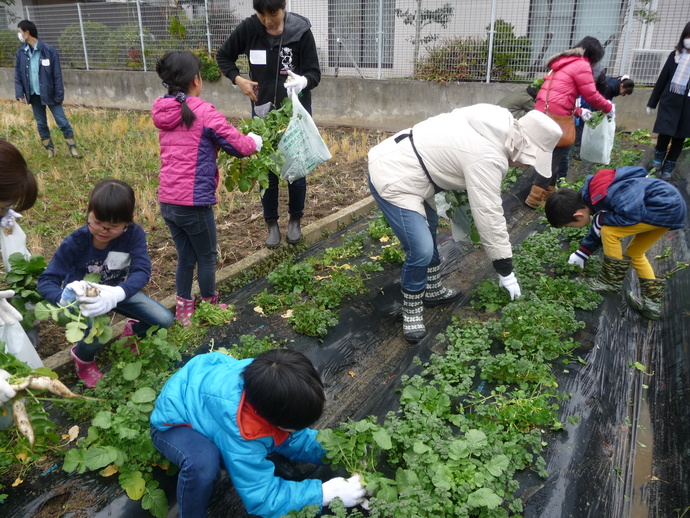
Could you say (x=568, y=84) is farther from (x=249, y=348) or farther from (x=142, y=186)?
(x=142, y=186)

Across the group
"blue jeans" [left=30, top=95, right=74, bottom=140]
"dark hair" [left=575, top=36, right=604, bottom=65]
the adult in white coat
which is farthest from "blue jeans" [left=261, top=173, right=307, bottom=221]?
"blue jeans" [left=30, top=95, right=74, bottom=140]

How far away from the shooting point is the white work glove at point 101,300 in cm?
237

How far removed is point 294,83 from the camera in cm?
377

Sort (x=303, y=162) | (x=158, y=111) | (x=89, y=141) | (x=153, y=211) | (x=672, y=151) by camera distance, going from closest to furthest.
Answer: (x=158, y=111) < (x=303, y=162) < (x=153, y=211) < (x=672, y=151) < (x=89, y=141)

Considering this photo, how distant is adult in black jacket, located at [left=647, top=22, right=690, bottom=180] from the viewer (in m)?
5.72

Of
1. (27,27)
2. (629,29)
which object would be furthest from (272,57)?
(629,29)

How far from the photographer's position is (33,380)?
78.8 inches

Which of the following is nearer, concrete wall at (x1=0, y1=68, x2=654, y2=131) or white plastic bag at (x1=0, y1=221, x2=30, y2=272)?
white plastic bag at (x1=0, y1=221, x2=30, y2=272)

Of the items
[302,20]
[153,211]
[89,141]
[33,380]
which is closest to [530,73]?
[302,20]

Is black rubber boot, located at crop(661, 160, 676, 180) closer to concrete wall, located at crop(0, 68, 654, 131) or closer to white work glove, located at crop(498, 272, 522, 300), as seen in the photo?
concrete wall, located at crop(0, 68, 654, 131)

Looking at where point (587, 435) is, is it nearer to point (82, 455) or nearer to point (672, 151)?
point (82, 455)

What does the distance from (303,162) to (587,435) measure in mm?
2595

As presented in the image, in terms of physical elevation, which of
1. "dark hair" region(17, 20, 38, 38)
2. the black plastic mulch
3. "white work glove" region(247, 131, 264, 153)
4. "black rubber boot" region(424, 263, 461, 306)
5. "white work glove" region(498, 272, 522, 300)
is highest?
"dark hair" region(17, 20, 38, 38)

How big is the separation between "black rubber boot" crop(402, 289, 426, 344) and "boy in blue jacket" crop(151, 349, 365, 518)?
133 centimetres
